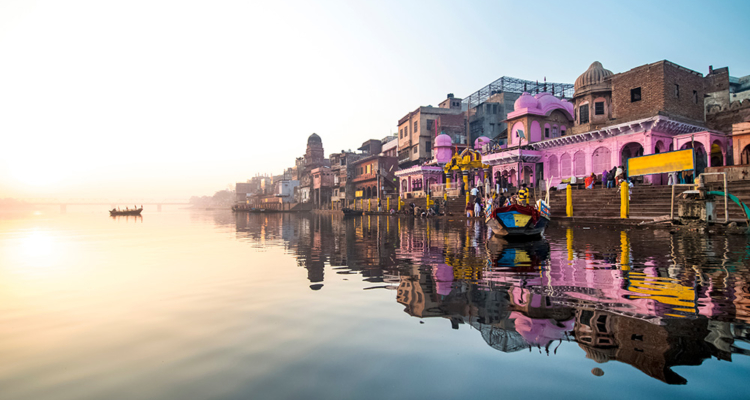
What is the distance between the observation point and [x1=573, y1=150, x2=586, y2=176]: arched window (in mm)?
29484

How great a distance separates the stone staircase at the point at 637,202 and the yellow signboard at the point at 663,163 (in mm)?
961

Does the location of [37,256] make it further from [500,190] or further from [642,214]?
[500,190]

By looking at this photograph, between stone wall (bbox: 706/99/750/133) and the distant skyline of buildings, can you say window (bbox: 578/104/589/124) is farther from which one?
stone wall (bbox: 706/99/750/133)

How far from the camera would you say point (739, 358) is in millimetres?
3242

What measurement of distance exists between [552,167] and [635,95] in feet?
25.6

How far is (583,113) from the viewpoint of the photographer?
1245 inches

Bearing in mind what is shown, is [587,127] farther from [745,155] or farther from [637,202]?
[637,202]

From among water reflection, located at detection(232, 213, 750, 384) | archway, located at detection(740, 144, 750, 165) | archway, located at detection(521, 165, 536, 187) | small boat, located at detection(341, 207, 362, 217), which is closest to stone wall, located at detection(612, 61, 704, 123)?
archway, located at detection(740, 144, 750, 165)

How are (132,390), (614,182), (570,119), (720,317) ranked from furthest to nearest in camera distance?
(570,119), (614,182), (720,317), (132,390)

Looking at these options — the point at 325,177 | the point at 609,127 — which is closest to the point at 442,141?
the point at 609,127

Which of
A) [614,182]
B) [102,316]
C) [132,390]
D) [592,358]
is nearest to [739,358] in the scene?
[592,358]

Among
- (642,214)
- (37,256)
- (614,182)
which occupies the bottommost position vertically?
(37,256)

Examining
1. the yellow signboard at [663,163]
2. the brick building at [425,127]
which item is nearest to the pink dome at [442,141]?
the brick building at [425,127]

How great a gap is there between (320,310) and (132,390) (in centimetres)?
254
